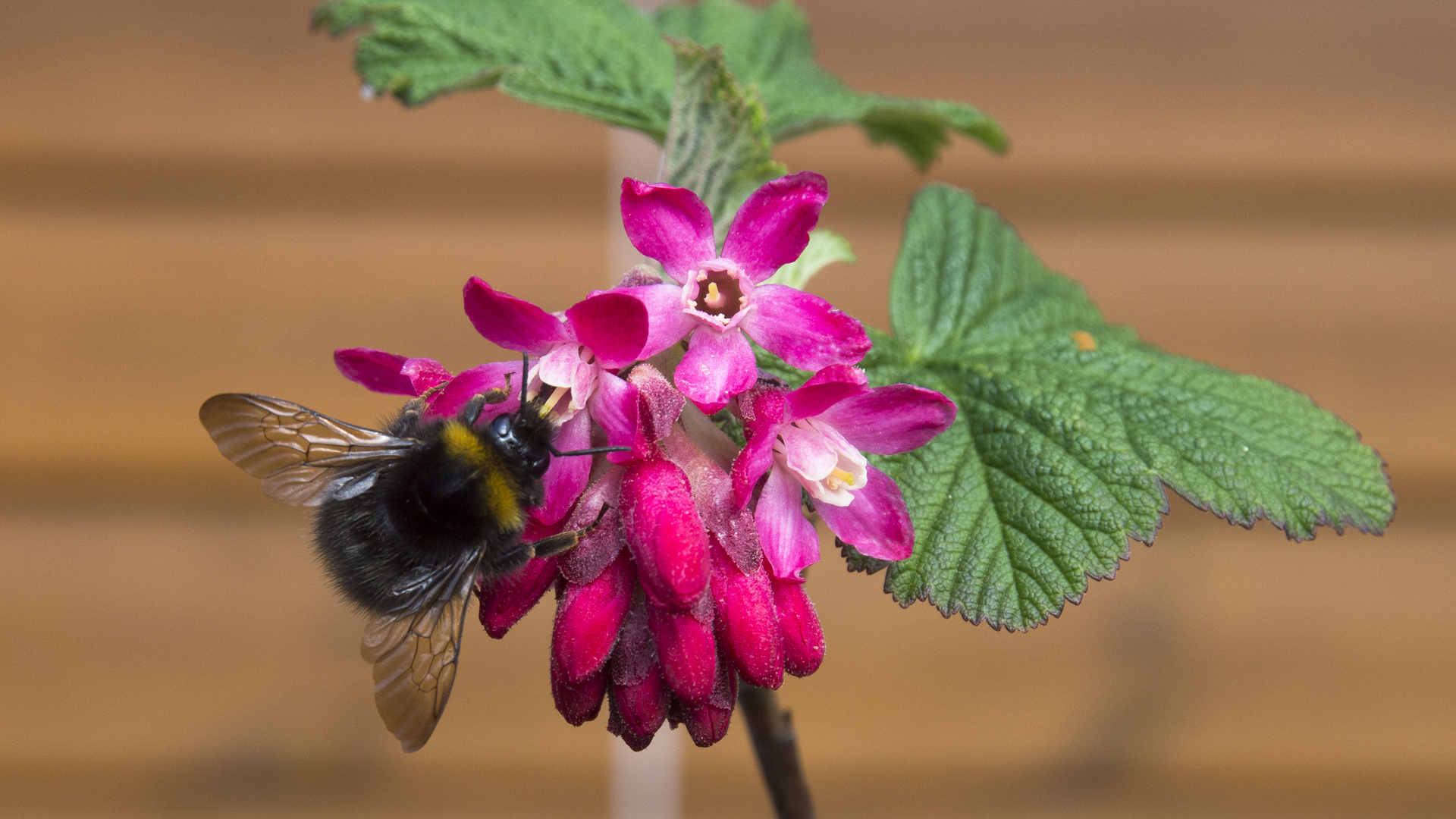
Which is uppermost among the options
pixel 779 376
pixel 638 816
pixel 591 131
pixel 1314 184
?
pixel 591 131

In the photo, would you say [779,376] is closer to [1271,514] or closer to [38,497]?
[1271,514]

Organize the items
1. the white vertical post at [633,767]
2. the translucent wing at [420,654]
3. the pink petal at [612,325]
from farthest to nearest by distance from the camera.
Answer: the white vertical post at [633,767], the translucent wing at [420,654], the pink petal at [612,325]

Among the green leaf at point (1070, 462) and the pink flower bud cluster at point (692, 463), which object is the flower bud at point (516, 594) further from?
the green leaf at point (1070, 462)

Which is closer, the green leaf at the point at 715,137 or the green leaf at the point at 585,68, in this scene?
the green leaf at the point at 715,137

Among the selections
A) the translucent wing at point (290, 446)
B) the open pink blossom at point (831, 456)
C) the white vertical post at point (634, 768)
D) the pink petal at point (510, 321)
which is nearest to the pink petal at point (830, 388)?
the open pink blossom at point (831, 456)

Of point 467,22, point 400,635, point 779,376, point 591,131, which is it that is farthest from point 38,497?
point 779,376

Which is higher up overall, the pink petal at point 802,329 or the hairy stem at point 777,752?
the pink petal at point 802,329

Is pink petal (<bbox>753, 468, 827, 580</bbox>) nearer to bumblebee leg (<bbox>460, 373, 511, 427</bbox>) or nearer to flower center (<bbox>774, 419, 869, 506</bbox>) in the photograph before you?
flower center (<bbox>774, 419, 869, 506</bbox>)
